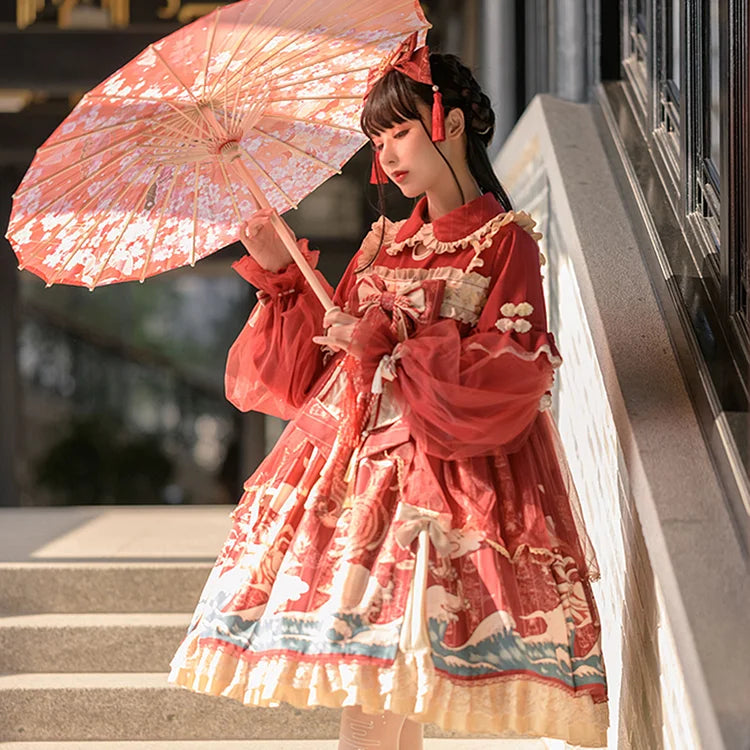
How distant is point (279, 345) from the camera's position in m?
2.41

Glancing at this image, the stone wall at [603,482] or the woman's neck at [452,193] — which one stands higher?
the woman's neck at [452,193]

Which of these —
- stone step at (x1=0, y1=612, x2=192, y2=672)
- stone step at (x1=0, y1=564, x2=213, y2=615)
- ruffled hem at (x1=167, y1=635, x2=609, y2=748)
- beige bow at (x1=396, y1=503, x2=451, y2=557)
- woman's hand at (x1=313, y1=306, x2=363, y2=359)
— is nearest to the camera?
ruffled hem at (x1=167, y1=635, x2=609, y2=748)

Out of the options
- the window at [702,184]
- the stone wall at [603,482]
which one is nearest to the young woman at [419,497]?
the stone wall at [603,482]

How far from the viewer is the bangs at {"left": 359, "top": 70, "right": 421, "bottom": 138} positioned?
2.24 metres

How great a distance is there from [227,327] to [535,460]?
7.48 metres

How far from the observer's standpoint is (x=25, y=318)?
31.6 feet

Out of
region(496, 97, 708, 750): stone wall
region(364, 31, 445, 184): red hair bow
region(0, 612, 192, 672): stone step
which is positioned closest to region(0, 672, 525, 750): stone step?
region(0, 612, 192, 672): stone step

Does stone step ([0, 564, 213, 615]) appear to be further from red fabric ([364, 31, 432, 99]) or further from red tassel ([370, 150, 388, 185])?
red fabric ([364, 31, 432, 99])

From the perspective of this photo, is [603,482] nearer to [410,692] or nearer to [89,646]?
[410,692]

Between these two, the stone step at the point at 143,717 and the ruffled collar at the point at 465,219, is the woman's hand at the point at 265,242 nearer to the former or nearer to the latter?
the ruffled collar at the point at 465,219

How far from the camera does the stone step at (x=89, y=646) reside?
3.44 metres

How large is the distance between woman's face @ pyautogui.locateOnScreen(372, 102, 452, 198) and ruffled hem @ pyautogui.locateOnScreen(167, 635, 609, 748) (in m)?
0.92

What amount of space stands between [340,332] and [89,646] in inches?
69.8

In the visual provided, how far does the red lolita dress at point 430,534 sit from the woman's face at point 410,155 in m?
0.10
